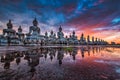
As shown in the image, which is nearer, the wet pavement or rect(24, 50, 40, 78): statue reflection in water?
the wet pavement

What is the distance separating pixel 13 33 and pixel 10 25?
6.98m

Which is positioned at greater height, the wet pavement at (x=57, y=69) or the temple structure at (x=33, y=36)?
the temple structure at (x=33, y=36)

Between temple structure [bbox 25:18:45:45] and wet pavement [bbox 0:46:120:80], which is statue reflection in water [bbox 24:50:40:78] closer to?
wet pavement [bbox 0:46:120:80]

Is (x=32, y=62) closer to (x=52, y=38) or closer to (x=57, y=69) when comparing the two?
(x=57, y=69)

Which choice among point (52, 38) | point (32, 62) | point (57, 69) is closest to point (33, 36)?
point (52, 38)

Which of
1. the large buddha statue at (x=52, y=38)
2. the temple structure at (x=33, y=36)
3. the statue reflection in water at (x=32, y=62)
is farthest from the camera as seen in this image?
the large buddha statue at (x=52, y=38)

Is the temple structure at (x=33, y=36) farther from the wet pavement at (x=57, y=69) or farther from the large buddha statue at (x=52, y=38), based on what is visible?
the wet pavement at (x=57, y=69)

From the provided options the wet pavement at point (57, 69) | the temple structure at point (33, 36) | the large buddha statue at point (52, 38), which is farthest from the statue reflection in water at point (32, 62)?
the large buddha statue at point (52, 38)

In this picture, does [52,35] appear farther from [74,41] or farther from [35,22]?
[35,22]

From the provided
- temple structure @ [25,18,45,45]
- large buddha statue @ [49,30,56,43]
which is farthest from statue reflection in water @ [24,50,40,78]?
large buddha statue @ [49,30,56,43]

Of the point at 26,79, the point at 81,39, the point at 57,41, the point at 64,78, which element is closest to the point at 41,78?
the point at 26,79

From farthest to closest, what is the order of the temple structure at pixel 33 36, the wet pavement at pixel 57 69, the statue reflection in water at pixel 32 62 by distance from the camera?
the temple structure at pixel 33 36, the statue reflection in water at pixel 32 62, the wet pavement at pixel 57 69

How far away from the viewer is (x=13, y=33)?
260ft

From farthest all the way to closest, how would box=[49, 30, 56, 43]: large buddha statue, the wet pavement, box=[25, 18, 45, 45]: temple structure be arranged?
box=[49, 30, 56, 43]: large buddha statue
box=[25, 18, 45, 45]: temple structure
the wet pavement
